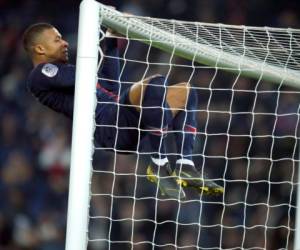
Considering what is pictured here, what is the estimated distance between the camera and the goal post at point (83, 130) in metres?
2.42

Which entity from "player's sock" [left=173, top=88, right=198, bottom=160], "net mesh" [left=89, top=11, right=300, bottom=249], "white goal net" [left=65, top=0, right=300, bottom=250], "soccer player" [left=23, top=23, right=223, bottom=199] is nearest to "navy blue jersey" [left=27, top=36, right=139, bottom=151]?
"soccer player" [left=23, top=23, right=223, bottom=199]

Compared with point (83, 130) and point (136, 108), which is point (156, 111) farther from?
point (83, 130)

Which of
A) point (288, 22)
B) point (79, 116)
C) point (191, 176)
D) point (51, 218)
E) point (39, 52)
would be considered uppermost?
point (288, 22)

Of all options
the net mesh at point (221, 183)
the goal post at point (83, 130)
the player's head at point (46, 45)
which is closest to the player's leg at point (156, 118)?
the goal post at point (83, 130)

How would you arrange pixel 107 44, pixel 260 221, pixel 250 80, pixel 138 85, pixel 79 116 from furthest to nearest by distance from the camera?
pixel 250 80 → pixel 260 221 → pixel 107 44 → pixel 138 85 → pixel 79 116

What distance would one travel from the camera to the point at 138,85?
2.69 meters

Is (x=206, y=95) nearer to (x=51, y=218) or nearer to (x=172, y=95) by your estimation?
(x=51, y=218)

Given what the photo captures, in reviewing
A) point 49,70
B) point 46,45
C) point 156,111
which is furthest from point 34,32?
point 156,111

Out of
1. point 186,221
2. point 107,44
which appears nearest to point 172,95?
point 107,44

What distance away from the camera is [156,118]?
8.82 ft

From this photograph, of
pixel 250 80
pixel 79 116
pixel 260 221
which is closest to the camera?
pixel 79 116

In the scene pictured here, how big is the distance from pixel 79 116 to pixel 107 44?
60 cm

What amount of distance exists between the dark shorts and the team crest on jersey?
22 centimetres

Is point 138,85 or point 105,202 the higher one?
point 138,85
